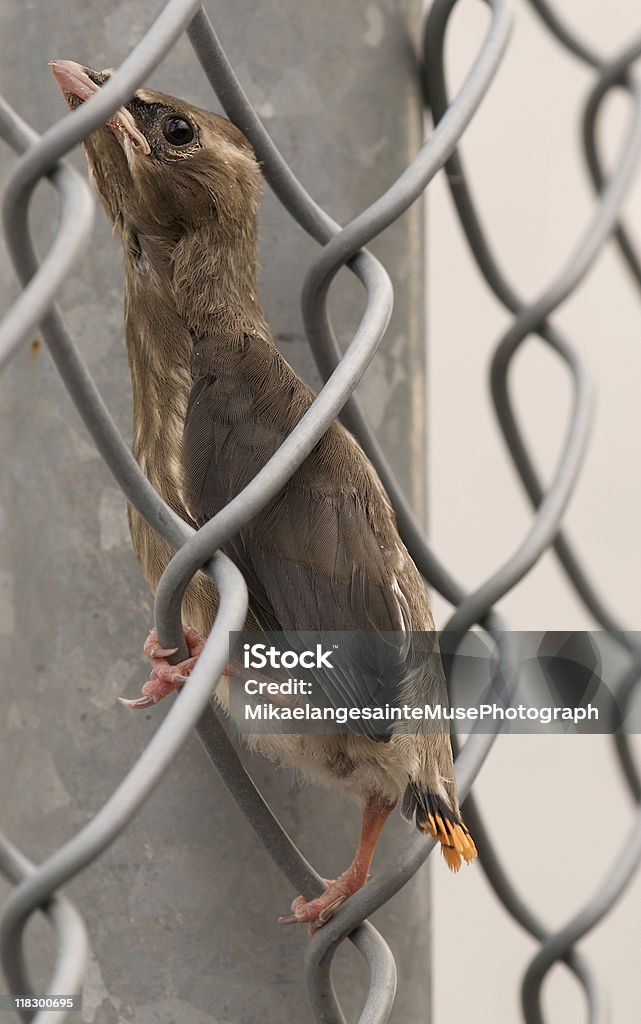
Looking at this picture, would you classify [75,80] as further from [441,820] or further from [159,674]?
[441,820]

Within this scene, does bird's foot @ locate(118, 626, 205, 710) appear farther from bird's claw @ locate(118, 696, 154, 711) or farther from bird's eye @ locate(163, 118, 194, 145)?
bird's eye @ locate(163, 118, 194, 145)

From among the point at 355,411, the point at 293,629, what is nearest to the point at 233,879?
the point at 293,629

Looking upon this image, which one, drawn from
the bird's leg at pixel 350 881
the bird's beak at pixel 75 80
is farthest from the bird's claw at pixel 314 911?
the bird's beak at pixel 75 80

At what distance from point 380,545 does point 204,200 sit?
303mm

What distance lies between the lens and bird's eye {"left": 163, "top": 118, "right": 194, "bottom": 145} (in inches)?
36.1

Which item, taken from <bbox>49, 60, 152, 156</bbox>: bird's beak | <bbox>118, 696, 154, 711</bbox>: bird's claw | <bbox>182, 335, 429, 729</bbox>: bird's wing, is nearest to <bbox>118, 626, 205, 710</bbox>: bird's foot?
<bbox>118, 696, 154, 711</bbox>: bird's claw

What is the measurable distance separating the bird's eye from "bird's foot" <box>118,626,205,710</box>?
376 mm

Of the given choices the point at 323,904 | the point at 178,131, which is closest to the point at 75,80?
the point at 178,131

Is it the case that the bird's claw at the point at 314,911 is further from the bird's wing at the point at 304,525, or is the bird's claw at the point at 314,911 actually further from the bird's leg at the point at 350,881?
the bird's wing at the point at 304,525

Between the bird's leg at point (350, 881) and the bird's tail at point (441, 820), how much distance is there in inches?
0.8

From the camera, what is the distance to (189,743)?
2.49ft

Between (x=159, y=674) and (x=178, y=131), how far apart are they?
1.37ft

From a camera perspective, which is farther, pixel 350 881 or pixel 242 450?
pixel 242 450

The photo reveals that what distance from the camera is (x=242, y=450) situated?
90 cm
